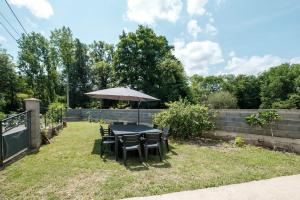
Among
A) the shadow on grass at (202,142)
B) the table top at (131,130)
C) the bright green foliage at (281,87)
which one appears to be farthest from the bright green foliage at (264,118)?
the bright green foliage at (281,87)

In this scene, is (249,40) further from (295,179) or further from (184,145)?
(295,179)

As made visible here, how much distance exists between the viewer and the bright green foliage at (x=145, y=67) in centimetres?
2669

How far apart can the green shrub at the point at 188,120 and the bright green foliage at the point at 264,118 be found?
173cm

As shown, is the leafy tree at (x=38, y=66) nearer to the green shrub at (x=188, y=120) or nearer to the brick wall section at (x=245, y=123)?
the brick wall section at (x=245, y=123)

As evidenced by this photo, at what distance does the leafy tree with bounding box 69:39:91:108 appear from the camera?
3406cm

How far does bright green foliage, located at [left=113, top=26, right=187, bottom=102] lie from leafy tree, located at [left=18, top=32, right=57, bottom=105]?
11.7m

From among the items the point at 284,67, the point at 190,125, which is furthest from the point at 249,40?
the point at 284,67

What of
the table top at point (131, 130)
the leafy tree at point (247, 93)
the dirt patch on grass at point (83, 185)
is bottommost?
the dirt patch on grass at point (83, 185)

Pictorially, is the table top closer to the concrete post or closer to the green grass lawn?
the green grass lawn

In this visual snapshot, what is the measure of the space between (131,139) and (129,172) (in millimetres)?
1122

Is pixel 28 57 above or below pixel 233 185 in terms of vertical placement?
above

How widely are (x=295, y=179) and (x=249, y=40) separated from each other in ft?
67.8

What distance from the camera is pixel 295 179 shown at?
463 centimetres

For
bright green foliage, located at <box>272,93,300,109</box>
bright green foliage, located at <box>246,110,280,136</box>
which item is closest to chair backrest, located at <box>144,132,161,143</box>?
bright green foliage, located at <box>246,110,280,136</box>
